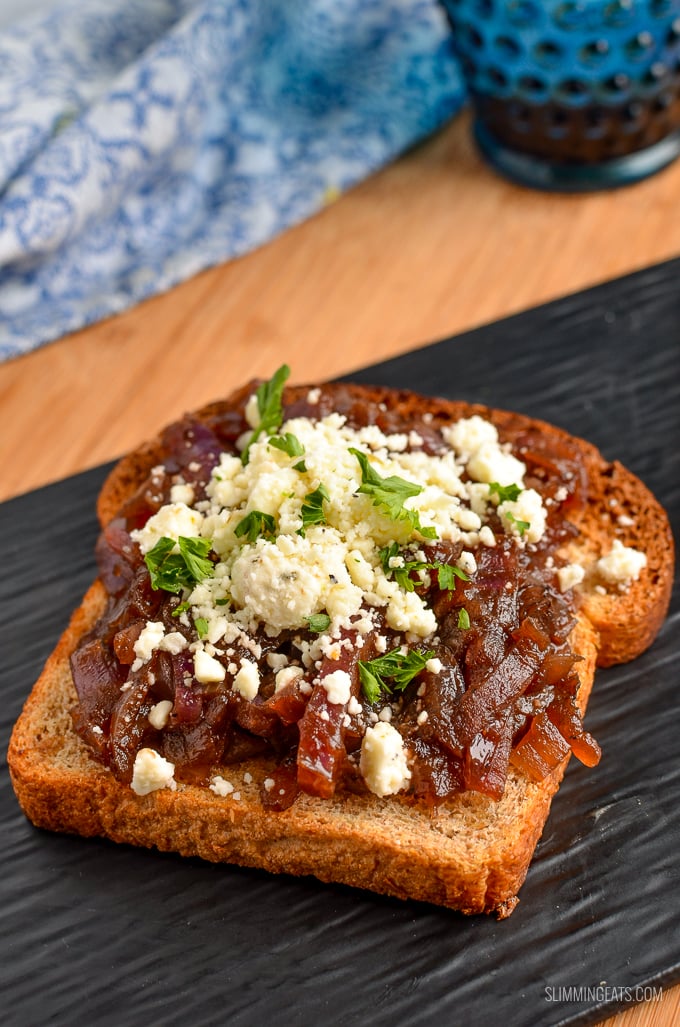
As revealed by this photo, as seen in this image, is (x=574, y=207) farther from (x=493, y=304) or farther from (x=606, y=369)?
(x=606, y=369)

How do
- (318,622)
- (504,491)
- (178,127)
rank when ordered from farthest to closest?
(178,127) → (504,491) → (318,622)

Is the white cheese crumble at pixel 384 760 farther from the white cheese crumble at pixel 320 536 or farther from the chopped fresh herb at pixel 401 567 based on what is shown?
the chopped fresh herb at pixel 401 567

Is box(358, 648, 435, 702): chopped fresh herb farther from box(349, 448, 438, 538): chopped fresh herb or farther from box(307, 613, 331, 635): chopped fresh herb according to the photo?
box(349, 448, 438, 538): chopped fresh herb

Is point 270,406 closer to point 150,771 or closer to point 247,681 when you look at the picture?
point 247,681

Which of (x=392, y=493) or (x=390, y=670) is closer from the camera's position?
(x=390, y=670)

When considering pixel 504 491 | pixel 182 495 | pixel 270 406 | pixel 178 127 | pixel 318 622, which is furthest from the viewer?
pixel 178 127

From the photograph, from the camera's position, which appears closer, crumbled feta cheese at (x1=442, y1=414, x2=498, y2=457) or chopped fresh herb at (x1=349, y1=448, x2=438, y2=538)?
chopped fresh herb at (x1=349, y1=448, x2=438, y2=538)

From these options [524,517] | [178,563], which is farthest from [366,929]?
[524,517]

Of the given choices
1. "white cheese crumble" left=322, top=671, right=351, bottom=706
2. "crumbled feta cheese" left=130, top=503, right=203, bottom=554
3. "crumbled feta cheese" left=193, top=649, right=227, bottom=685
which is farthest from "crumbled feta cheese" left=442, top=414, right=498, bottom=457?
"crumbled feta cheese" left=193, top=649, right=227, bottom=685
